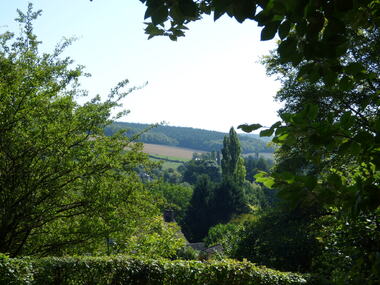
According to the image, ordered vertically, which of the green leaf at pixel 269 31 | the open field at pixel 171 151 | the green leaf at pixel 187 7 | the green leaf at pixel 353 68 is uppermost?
the green leaf at pixel 187 7

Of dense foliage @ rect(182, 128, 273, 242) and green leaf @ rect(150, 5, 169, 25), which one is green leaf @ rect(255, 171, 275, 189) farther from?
dense foliage @ rect(182, 128, 273, 242)

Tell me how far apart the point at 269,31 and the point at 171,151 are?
17391 cm

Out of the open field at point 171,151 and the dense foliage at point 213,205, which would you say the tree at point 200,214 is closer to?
the dense foliage at point 213,205

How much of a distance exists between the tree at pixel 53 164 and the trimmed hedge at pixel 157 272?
742mm

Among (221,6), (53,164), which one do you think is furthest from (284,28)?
(53,164)

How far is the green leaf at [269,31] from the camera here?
1.84 meters

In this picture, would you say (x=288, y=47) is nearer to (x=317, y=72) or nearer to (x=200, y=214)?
(x=317, y=72)

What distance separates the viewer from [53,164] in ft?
31.0

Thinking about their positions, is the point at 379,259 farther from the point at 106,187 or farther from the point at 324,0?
the point at 106,187

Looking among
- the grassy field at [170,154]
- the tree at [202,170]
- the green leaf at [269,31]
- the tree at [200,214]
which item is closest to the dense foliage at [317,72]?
the green leaf at [269,31]

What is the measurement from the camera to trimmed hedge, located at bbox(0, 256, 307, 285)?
9.80 meters

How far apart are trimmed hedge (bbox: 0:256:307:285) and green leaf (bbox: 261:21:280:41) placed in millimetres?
8903

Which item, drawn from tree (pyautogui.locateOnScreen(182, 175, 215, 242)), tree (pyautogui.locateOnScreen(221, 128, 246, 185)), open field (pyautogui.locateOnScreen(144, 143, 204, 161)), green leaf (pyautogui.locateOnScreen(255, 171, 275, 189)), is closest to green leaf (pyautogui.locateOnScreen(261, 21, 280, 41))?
green leaf (pyautogui.locateOnScreen(255, 171, 275, 189))

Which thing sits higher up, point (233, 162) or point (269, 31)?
point (269, 31)
